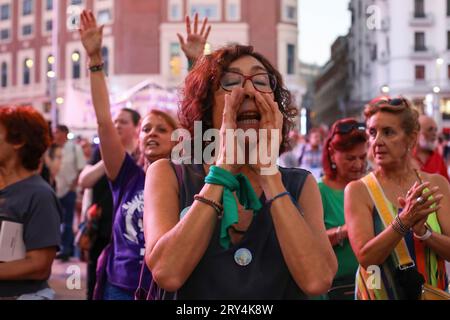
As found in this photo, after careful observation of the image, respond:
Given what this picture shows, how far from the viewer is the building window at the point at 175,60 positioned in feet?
59.9

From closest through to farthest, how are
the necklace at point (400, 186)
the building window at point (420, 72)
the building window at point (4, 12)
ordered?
the necklace at point (400, 186) → the building window at point (420, 72) → the building window at point (4, 12)

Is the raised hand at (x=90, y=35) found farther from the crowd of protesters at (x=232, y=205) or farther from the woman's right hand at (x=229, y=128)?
the woman's right hand at (x=229, y=128)

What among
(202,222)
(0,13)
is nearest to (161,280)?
(202,222)

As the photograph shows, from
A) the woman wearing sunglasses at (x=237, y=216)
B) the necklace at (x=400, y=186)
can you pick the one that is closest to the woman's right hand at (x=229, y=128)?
the woman wearing sunglasses at (x=237, y=216)

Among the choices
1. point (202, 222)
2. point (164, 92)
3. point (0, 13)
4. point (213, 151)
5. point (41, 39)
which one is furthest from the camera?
point (41, 39)

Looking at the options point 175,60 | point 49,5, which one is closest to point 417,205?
point 49,5

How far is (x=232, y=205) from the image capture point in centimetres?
152

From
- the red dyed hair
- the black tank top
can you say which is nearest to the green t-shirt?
the red dyed hair

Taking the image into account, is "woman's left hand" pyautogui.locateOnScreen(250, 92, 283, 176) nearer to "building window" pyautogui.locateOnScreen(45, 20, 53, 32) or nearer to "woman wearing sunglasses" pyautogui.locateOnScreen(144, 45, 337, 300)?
"woman wearing sunglasses" pyautogui.locateOnScreen(144, 45, 337, 300)

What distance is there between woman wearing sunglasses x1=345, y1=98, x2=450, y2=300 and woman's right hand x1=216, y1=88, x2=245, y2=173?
0.72m

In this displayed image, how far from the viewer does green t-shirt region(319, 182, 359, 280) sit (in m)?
2.85

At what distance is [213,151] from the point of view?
5.59 feet
